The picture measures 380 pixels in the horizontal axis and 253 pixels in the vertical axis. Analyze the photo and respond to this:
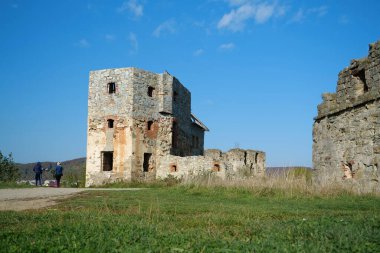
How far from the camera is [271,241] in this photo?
4.16 meters

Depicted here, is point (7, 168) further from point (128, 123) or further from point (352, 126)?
point (352, 126)

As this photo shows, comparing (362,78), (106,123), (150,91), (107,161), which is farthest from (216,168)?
(362,78)

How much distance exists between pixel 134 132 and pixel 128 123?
2.19 feet

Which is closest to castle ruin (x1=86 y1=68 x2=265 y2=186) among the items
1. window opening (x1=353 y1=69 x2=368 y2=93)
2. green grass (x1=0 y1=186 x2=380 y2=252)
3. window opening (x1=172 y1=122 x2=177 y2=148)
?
window opening (x1=172 y1=122 x2=177 y2=148)

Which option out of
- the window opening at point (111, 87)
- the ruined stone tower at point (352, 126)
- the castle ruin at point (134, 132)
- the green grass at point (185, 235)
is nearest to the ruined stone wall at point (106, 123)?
the castle ruin at point (134, 132)

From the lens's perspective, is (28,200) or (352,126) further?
(352,126)

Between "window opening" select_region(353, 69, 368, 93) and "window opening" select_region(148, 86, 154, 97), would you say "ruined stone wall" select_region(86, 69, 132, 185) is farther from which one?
"window opening" select_region(353, 69, 368, 93)

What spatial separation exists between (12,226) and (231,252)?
138 inches

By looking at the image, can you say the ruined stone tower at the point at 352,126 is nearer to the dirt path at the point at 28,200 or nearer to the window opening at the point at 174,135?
the dirt path at the point at 28,200

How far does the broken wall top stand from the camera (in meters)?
12.2

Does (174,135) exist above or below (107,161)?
above

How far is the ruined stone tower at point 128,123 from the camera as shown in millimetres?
22766

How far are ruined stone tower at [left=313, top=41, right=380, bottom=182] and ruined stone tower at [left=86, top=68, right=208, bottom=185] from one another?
11.4 m

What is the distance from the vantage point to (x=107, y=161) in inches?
947
